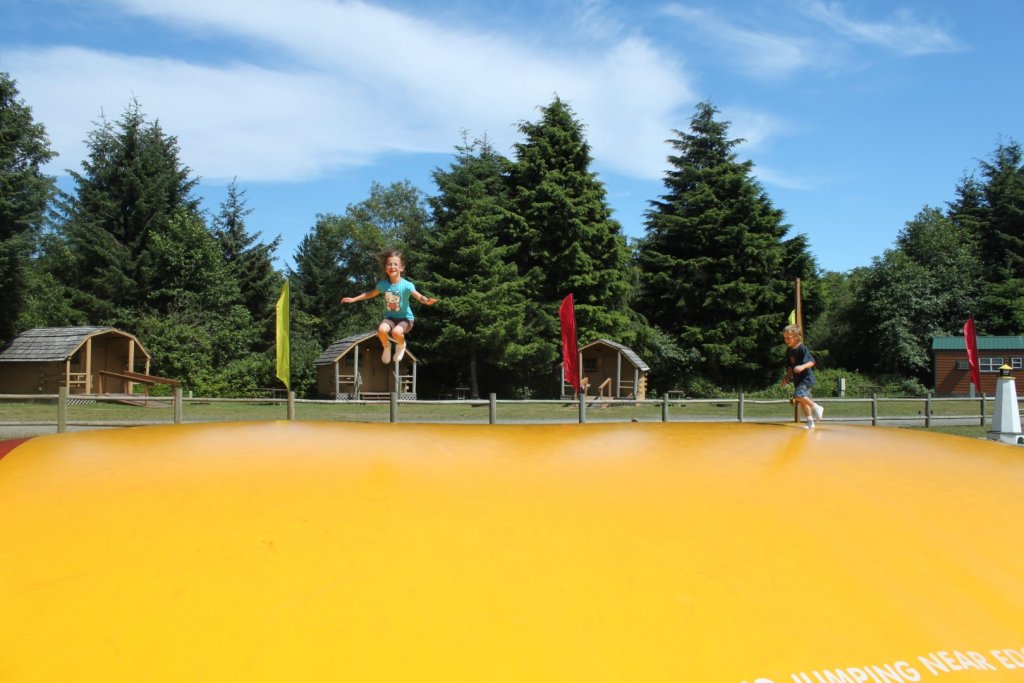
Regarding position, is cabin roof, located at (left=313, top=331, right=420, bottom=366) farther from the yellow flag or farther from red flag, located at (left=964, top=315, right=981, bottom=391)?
the yellow flag

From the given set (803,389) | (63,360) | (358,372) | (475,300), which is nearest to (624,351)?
(475,300)

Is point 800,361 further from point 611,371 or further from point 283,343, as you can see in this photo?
point 611,371

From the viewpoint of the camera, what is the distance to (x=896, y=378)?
3603cm

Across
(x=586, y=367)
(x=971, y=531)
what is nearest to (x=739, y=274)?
(x=586, y=367)

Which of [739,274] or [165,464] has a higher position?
[739,274]

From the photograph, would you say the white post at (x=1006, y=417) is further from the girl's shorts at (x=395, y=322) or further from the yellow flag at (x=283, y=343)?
the yellow flag at (x=283, y=343)

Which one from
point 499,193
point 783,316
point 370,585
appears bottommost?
point 370,585

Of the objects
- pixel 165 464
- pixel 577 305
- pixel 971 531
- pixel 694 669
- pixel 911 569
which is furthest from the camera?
pixel 577 305

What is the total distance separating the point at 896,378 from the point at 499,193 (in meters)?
22.3

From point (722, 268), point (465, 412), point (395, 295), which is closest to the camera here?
point (395, 295)

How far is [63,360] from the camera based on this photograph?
24.9 meters

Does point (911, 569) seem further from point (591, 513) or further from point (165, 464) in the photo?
point (165, 464)

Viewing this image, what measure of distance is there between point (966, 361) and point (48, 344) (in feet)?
129

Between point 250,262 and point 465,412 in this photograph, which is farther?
point 250,262
